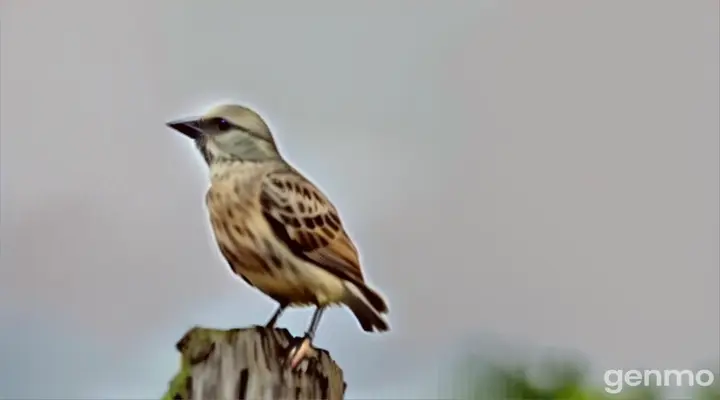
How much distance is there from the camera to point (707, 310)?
1001mm

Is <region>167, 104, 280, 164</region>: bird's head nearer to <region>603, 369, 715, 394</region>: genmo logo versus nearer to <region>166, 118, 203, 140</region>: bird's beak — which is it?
<region>166, 118, 203, 140</region>: bird's beak

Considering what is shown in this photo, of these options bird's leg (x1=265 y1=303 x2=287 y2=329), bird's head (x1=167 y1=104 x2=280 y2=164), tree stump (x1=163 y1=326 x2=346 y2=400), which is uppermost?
bird's head (x1=167 y1=104 x2=280 y2=164)

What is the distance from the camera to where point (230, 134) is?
1.10 m

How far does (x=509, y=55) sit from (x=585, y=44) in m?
0.11

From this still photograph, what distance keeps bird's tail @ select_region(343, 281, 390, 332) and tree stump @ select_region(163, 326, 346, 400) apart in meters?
0.08

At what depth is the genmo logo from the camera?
98cm

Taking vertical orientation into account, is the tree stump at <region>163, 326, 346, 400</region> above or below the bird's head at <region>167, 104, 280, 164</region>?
below

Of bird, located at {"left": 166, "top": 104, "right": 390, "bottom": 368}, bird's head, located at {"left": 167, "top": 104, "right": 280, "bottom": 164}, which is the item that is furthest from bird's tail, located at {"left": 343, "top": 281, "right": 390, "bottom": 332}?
bird's head, located at {"left": 167, "top": 104, "right": 280, "bottom": 164}

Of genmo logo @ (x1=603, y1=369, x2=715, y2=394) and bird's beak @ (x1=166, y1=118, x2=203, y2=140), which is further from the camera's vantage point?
bird's beak @ (x1=166, y1=118, x2=203, y2=140)

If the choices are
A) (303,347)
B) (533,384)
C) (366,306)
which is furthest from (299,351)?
(533,384)

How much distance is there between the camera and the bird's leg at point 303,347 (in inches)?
40.9

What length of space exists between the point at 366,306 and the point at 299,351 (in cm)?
12

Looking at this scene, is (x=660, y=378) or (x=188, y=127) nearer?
(x=660, y=378)

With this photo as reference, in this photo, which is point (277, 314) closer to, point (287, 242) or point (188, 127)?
point (287, 242)
